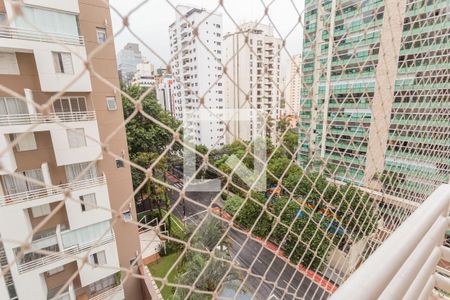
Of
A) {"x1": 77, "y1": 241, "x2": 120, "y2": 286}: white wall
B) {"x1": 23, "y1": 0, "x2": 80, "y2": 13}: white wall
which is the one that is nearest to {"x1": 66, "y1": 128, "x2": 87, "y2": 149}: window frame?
{"x1": 23, "y1": 0, "x2": 80, "y2": 13}: white wall

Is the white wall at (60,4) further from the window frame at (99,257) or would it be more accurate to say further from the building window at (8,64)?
the window frame at (99,257)

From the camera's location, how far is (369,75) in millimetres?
702

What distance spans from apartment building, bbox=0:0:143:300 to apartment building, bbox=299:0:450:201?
4.18 feet

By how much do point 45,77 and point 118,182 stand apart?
1.20m

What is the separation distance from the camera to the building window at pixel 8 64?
172 cm

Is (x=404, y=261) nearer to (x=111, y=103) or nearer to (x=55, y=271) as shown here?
(x=111, y=103)

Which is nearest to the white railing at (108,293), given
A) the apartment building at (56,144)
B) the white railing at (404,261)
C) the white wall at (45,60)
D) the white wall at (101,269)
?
the apartment building at (56,144)

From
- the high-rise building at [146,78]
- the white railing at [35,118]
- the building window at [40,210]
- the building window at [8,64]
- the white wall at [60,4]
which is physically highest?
the white wall at [60,4]

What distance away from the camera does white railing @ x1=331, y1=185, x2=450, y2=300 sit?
1.11ft

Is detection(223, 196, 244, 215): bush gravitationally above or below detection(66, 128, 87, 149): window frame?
below

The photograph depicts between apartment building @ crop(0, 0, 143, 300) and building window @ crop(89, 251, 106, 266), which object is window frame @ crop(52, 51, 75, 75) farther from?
building window @ crop(89, 251, 106, 266)

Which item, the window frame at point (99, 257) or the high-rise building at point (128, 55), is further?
the window frame at point (99, 257)

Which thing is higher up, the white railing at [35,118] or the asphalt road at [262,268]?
the white railing at [35,118]

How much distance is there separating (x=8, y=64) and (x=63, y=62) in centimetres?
37
